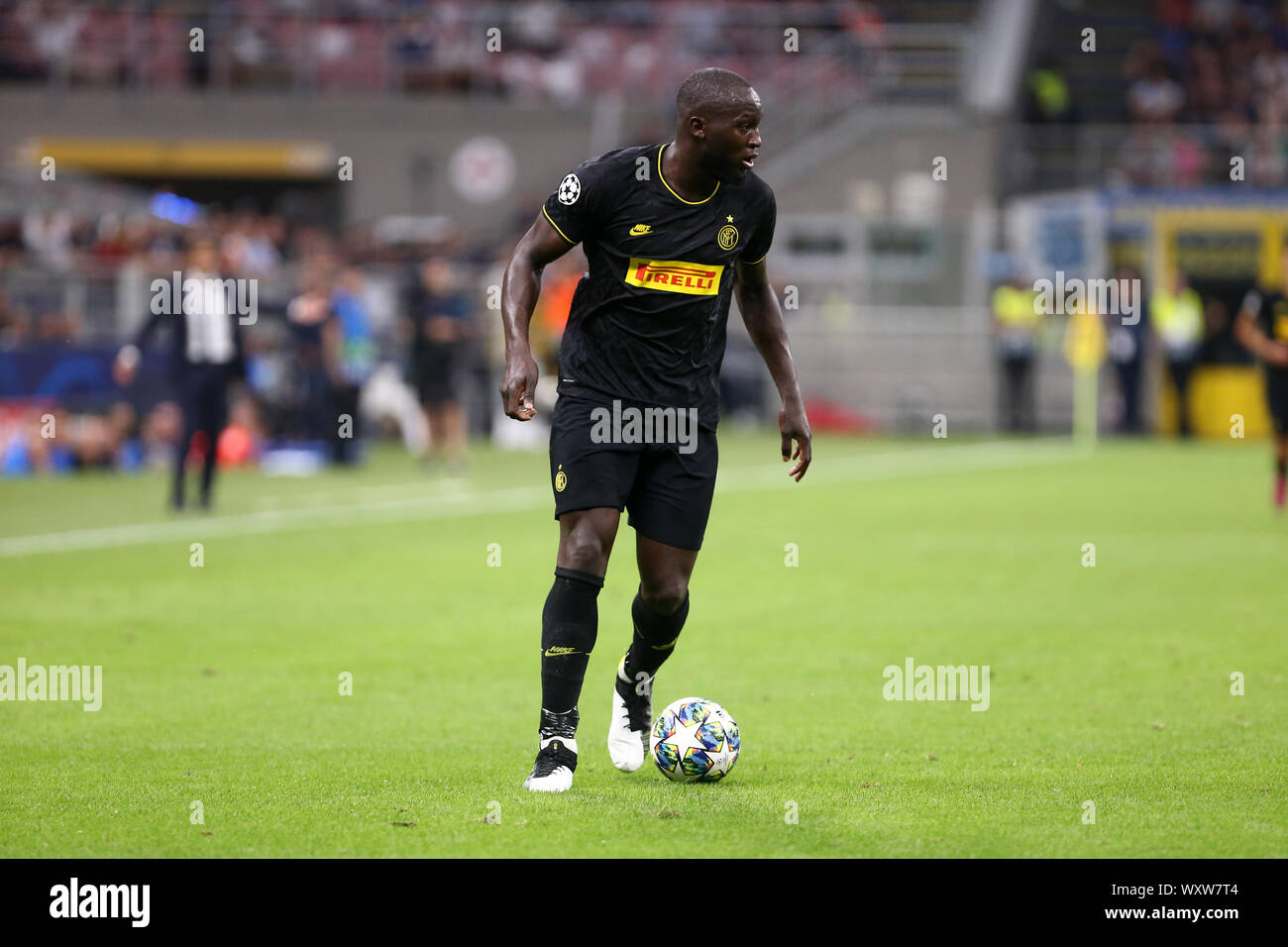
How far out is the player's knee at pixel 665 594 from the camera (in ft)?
21.7

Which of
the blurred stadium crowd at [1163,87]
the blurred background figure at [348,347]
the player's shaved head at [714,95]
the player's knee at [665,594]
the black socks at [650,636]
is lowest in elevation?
the black socks at [650,636]

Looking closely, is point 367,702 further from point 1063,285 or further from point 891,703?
point 1063,285

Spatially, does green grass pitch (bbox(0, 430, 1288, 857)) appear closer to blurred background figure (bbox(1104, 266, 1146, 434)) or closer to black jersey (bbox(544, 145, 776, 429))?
black jersey (bbox(544, 145, 776, 429))

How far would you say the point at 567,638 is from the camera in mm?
6375

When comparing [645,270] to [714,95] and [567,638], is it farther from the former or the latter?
[567,638]

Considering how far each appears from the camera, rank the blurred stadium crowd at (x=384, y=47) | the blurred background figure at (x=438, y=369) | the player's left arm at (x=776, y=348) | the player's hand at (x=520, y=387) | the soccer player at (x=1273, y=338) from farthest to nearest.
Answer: the blurred stadium crowd at (x=384, y=47)
the blurred background figure at (x=438, y=369)
the soccer player at (x=1273, y=338)
the player's left arm at (x=776, y=348)
the player's hand at (x=520, y=387)

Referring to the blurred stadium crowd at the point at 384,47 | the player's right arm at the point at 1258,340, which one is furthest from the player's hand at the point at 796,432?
the blurred stadium crowd at the point at 384,47

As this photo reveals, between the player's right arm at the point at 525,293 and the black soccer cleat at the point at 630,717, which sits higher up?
the player's right arm at the point at 525,293

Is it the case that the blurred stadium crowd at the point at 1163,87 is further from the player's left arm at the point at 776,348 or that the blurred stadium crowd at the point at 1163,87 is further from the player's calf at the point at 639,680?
the player's calf at the point at 639,680

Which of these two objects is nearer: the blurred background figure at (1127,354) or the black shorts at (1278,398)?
the black shorts at (1278,398)

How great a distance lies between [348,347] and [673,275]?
1891cm

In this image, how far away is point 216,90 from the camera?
3506cm

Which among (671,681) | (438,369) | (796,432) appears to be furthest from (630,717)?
(438,369)

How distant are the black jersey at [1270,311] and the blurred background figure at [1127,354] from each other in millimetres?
13611
